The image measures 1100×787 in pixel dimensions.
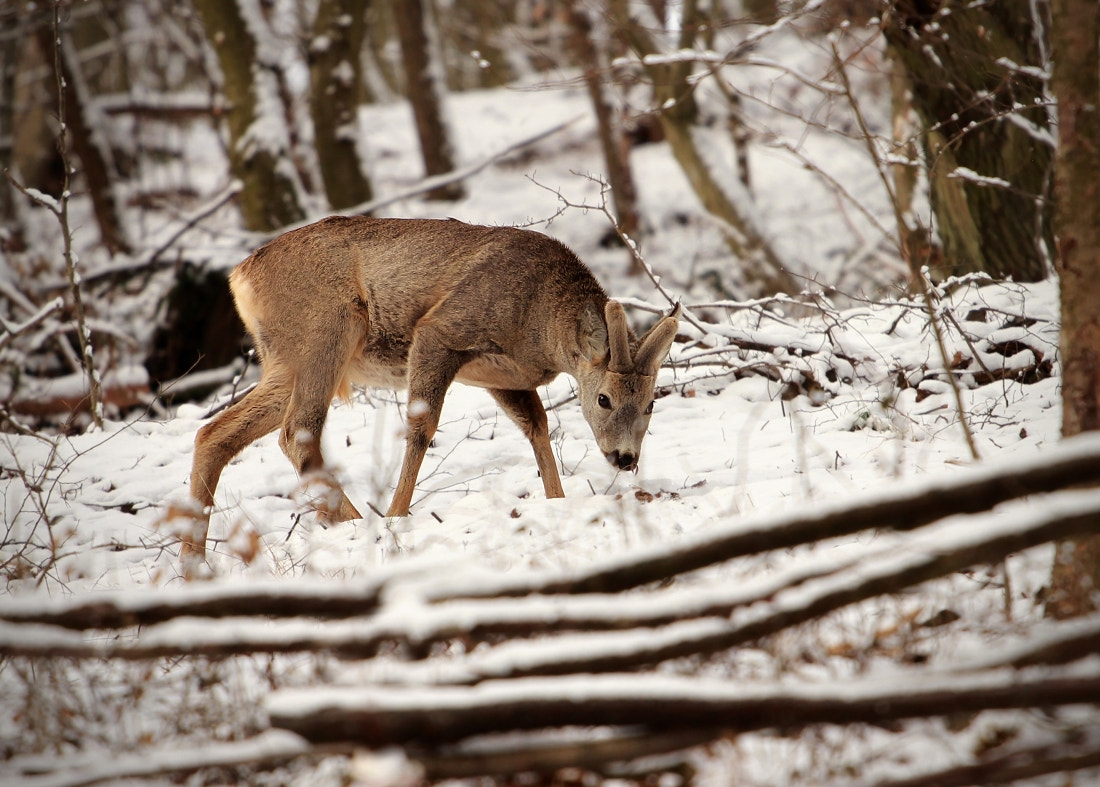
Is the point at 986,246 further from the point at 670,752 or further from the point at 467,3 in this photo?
the point at 467,3

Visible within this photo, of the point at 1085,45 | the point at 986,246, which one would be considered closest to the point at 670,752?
the point at 1085,45

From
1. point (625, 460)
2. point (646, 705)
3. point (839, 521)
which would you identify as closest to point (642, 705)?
point (646, 705)

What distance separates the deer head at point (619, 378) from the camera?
19.3ft

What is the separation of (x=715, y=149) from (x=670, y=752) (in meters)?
12.6

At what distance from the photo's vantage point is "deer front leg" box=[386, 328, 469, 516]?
6016 millimetres

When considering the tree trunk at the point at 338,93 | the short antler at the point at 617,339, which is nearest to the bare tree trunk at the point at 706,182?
the tree trunk at the point at 338,93

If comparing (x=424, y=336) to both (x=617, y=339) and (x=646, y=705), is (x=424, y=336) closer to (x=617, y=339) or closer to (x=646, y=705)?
(x=617, y=339)

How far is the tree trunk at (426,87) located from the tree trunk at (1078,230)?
1581 cm

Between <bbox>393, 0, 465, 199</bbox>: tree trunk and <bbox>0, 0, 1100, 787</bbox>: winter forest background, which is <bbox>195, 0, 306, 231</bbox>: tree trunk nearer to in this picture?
<bbox>0, 0, 1100, 787</bbox>: winter forest background

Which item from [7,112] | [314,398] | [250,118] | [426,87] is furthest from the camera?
[7,112]

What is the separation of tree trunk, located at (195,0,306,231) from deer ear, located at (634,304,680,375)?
7658 mm

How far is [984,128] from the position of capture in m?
8.41

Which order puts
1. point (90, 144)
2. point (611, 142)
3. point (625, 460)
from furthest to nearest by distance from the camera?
point (611, 142) < point (90, 144) < point (625, 460)

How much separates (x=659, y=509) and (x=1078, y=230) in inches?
106
